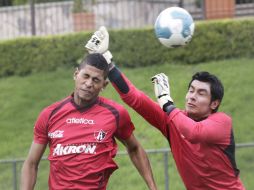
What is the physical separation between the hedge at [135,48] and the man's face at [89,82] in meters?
8.22

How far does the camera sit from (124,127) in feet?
20.8

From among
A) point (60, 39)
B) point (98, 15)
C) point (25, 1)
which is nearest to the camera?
point (60, 39)

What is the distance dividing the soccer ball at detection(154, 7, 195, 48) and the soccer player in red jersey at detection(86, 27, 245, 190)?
56cm

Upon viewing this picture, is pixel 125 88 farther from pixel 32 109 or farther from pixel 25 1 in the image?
pixel 25 1

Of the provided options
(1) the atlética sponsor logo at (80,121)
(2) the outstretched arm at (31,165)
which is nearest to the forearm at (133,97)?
(1) the atlética sponsor logo at (80,121)

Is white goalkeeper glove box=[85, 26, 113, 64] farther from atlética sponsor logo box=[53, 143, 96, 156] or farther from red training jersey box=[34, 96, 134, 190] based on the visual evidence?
atlética sponsor logo box=[53, 143, 96, 156]

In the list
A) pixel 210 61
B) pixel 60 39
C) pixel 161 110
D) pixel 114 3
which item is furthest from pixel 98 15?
pixel 161 110

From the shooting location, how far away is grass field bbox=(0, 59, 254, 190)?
10.1 meters

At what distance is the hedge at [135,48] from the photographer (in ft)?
47.0

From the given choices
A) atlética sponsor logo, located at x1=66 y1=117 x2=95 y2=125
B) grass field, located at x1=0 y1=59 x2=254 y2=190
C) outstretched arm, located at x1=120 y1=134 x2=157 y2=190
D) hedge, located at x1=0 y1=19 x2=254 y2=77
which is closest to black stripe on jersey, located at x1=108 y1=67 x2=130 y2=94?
atlética sponsor logo, located at x1=66 y1=117 x2=95 y2=125

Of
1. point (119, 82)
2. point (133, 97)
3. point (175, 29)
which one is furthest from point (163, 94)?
point (175, 29)

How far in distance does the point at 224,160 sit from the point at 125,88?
975 mm

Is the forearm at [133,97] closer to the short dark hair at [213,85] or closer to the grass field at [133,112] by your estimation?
the short dark hair at [213,85]

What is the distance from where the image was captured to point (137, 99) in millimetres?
6230
